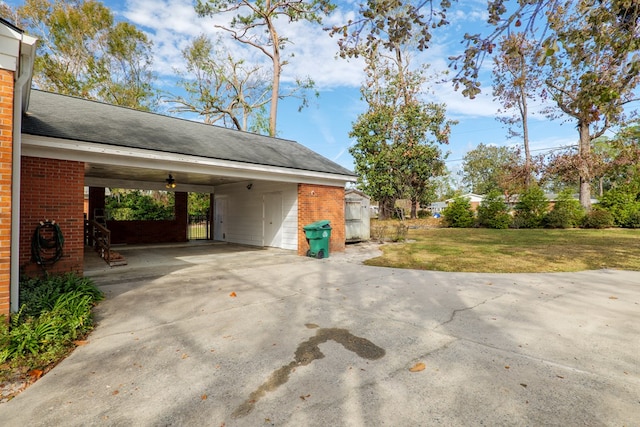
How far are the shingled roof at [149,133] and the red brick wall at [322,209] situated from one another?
0.75m

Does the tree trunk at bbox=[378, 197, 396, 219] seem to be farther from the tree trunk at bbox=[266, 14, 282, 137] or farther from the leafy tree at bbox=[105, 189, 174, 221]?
the leafy tree at bbox=[105, 189, 174, 221]

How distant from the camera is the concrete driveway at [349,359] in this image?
232 cm

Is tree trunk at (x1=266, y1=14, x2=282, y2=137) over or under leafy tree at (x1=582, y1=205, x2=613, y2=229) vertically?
over

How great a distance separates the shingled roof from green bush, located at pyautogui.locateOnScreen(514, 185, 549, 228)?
16.5 m

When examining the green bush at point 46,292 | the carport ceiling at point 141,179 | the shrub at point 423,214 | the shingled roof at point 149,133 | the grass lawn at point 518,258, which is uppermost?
the shingled roof at point 149,133

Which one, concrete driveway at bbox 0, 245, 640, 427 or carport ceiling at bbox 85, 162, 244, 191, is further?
carport ceiling at bbox 85, 162, 244, 191

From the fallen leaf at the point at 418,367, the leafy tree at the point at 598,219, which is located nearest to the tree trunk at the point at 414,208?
the leafy tree at the point at 598,219

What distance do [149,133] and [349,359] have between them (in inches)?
308

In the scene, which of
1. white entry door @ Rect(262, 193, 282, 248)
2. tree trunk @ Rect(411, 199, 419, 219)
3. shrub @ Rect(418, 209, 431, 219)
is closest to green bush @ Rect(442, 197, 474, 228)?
tree trunk @ Rect(411, 199, 419, 219)

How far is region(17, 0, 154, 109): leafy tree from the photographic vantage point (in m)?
19.4

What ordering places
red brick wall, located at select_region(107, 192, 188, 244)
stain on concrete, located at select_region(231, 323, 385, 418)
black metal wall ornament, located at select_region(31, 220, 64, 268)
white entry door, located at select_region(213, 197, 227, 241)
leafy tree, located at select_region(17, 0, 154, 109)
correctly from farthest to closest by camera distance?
leafy tree, located at select_region(17, 0, 154, 109) → white entry door, located at select_region(213, 197, 227, 241) → red brick wall, located at select_region(107, 192, 188, 244) → black metal wall ornament, located at select_region(31, 220, 64, 268) → stain on concrete, located at select_region(231, 323, 385, 418)

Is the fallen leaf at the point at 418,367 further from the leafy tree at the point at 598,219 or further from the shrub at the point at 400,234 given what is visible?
the leafy tree at the point at 598,219

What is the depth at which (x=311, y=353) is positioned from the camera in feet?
10.8

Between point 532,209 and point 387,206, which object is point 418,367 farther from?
point 387,206
